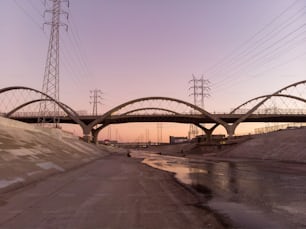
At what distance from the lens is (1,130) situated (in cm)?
3316

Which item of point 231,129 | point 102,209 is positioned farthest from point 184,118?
point 102,209

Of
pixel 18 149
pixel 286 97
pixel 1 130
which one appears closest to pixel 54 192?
pixel 18 149

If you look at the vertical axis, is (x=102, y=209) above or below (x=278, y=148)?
below

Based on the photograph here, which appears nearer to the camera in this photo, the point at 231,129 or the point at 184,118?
the point at 231,129

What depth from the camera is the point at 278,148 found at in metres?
60.2

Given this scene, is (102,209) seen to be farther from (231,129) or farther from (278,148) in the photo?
(231,129)

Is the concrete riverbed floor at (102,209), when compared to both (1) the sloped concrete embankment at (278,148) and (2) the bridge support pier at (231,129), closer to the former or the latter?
(1) the sloped concrete embankment at (278,148)

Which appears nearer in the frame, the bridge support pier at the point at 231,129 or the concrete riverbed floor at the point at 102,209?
the concrete riverbed floor at the point at 102,209

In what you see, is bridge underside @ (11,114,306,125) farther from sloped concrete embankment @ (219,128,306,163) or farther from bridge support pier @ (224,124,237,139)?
sloped concrete embankment @ (219,128,306,163)

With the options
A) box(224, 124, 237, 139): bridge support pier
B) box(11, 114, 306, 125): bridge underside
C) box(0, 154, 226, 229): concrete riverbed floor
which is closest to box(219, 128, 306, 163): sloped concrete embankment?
box(0, 154, 226, 229): concrete riverbed floor

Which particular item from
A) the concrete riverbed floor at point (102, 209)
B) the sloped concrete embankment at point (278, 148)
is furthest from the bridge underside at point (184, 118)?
the concrete riverbed floor at point (102, 209)

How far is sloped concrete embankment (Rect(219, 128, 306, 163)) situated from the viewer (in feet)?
172

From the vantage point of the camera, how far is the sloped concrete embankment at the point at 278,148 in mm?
52344

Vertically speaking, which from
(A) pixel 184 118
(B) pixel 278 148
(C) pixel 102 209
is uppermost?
(A) pixel 184 118
